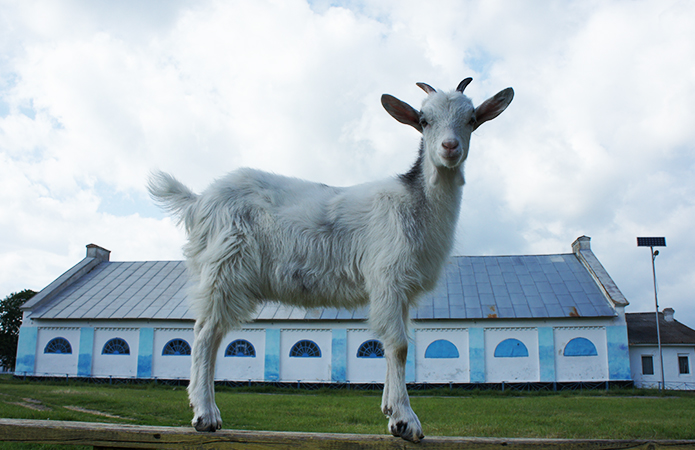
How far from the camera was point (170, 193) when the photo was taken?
181 inches

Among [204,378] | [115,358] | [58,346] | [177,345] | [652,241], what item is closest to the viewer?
[204,378]

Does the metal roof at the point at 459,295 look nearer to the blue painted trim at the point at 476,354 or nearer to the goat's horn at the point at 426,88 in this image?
the blue painted trim at the point at 476,354

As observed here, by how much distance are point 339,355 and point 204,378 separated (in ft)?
76.9

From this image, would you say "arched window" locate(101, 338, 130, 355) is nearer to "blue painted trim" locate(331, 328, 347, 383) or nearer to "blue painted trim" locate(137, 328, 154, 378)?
"blue painted trim" locate(137, 328, 154, 378)

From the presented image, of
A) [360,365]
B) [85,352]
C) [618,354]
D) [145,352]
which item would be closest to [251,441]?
[360,365]

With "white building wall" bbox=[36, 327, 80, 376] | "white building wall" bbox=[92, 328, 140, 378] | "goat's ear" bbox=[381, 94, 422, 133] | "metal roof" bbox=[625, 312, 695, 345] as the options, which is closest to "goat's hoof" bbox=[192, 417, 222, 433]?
"goat's ear" bbox=[381, 94, 422, 133]

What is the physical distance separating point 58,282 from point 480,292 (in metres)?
27.3

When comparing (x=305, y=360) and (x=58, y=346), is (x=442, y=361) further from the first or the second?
(x=58, y=346)

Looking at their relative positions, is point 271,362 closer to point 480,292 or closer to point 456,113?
point 480,292

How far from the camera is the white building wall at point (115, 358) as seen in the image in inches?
1077

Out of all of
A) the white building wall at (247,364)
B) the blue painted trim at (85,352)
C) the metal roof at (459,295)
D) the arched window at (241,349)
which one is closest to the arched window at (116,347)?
the blue painted trim at (85,352)

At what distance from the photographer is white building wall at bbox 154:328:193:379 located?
27.0 m

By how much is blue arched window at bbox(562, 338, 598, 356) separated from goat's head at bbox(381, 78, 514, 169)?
2518cm

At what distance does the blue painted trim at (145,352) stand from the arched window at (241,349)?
14.0ft
